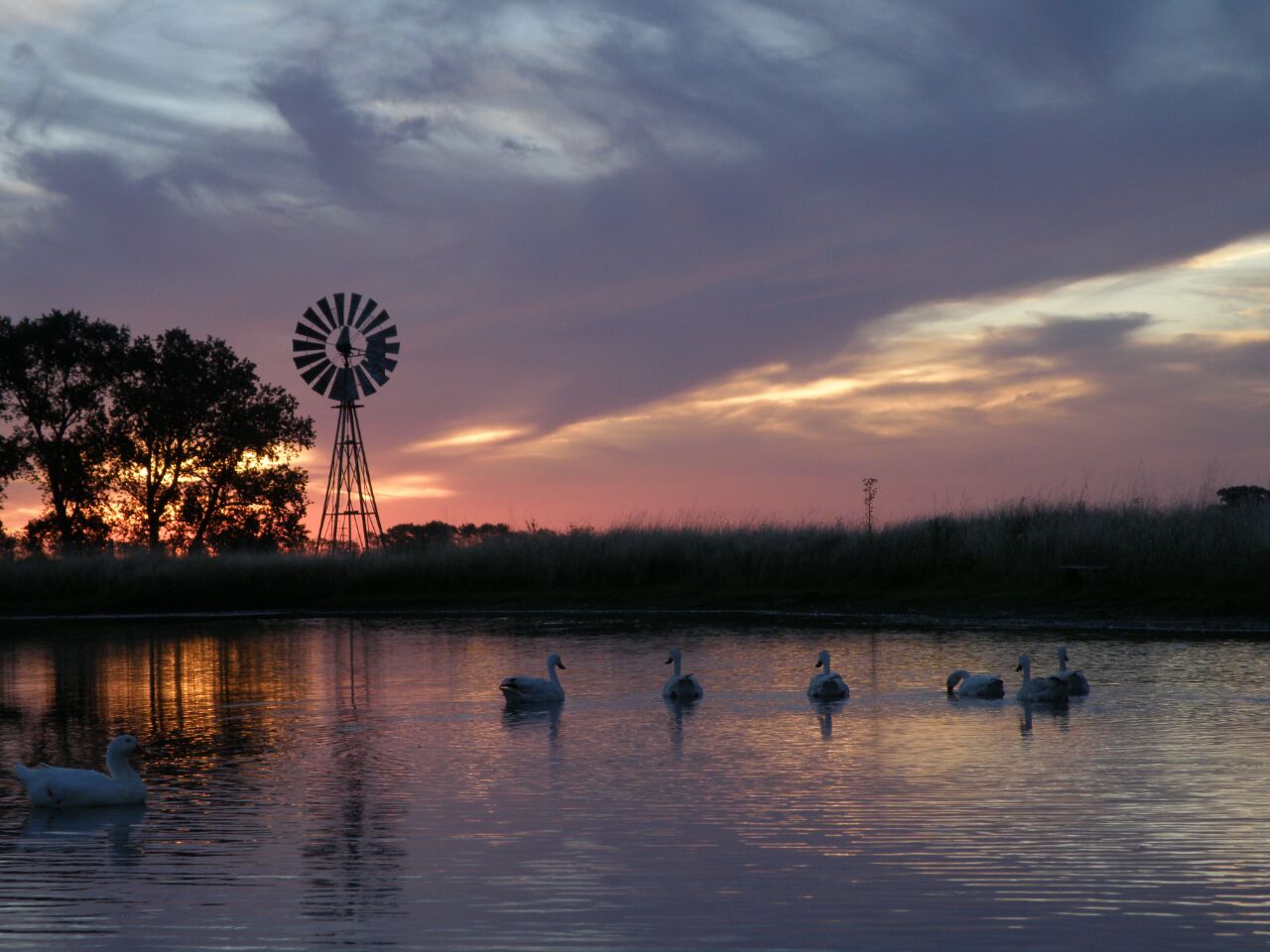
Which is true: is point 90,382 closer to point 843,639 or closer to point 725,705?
point 843,639

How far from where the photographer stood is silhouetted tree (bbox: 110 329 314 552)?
167 ft

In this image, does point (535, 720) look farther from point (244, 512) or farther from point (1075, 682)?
point (244, 512)

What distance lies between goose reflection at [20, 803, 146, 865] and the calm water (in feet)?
0.11

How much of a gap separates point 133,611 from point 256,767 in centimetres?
2677

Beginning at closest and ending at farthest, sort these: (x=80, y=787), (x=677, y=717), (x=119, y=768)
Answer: (x=80, y=787) → (x=119, y=768) → (x=677, y=717)

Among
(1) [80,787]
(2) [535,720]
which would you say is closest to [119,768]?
(1) [80,787]

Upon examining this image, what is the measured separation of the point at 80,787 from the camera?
33.3ft

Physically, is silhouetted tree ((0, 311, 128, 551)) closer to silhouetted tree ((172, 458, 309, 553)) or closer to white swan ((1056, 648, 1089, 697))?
silhouetted tree ((172, 458, 309, 553))

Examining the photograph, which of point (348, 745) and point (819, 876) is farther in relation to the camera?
point (348, 745)

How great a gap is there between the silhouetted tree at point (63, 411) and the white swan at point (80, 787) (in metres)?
42.6

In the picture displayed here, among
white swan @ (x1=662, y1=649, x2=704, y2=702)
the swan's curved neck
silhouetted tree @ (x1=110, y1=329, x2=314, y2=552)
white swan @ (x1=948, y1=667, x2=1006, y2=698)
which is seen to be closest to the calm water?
white swan @ (x1=662, y1=649, x2=704, y2=702)

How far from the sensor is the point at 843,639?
75.5 ft

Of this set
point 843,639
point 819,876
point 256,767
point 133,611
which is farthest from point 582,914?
point 133,611

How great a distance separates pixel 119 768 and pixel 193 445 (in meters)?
42.9
